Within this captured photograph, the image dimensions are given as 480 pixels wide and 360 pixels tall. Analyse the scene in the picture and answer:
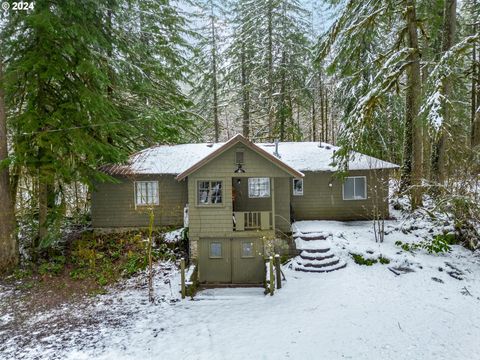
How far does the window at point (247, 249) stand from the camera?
39.6 ft

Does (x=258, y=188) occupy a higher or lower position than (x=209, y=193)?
higher

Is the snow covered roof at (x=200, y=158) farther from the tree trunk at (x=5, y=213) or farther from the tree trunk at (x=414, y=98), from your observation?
the tree trunk at (x=5, y=213)

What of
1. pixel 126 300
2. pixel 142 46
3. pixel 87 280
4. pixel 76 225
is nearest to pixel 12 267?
pixel 87 280

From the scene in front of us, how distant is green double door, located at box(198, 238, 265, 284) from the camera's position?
474 inches

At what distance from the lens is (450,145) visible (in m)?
13.9

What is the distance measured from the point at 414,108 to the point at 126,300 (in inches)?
558

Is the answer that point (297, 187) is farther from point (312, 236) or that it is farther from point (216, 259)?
point (216, 259)

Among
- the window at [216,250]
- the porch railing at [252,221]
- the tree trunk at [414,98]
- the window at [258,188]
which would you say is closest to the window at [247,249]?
the porch railing at [252,221]

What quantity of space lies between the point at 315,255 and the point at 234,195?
4585 millimetres

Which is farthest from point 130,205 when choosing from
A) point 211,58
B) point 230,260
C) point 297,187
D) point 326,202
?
point 211,58

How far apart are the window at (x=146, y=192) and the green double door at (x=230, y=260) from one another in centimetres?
402

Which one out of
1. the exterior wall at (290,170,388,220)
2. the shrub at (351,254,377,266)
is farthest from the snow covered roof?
the shrub at (351,254,377,266)

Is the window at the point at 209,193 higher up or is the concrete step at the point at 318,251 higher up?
the window at the point at 209,193

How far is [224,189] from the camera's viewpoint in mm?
11719
